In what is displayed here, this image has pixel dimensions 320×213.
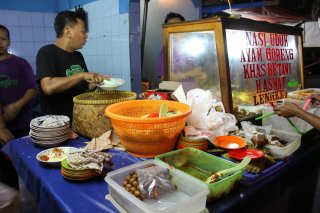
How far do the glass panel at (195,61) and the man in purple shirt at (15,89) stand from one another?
1818mm

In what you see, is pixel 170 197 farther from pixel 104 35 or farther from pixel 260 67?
pixel 104 35

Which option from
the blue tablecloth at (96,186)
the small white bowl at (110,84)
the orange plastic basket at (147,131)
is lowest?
the blue tablecloth at (96,186)

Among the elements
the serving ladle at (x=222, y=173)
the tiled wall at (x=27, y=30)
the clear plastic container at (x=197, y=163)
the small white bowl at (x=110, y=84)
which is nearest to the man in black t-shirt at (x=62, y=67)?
the small white bowl at (x=110, y=84)

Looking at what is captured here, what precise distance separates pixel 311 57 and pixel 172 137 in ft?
25.5

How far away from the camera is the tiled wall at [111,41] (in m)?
3.96

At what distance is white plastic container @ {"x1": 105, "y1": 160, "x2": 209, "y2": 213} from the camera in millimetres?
899

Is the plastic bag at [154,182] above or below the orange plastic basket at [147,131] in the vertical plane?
below

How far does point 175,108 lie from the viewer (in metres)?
1.65

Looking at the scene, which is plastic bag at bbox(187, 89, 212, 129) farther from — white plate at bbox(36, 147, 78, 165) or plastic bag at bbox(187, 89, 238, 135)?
white plate at bbox(36, 147, 78, 165)

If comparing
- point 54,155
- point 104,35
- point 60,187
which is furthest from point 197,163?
point 104,35

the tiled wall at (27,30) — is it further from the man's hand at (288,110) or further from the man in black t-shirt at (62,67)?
the man's hand at (288,110)

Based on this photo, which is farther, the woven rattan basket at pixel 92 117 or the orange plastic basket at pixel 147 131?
the woven rattan basket at pixel 92 117

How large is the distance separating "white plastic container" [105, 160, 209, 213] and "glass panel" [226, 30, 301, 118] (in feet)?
3.50

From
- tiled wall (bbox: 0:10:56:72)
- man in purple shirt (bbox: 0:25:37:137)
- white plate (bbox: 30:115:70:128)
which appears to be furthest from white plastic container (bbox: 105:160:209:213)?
tiled wall (bbox: 0:10:56:72)
